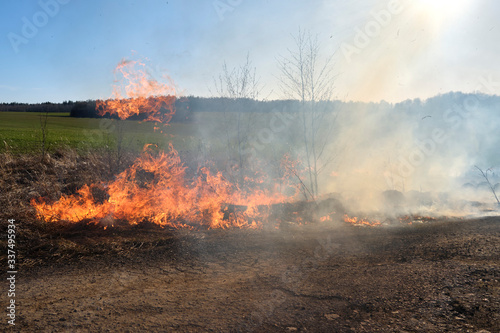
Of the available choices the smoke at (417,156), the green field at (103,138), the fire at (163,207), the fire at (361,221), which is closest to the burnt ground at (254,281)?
the fire at (163,207)

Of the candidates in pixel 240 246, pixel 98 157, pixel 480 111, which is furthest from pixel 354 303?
pixel 480 111

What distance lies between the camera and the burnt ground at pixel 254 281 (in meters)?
3.34

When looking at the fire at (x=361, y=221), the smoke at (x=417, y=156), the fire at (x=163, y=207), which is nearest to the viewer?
the fire at (x=163, y=207)

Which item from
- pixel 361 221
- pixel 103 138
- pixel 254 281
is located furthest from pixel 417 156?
pixel 103 138

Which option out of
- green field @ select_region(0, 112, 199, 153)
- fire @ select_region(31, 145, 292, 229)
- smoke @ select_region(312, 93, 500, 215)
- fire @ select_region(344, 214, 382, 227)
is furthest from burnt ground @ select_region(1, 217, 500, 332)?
green field @ select_region(0, 112, 199, 153)

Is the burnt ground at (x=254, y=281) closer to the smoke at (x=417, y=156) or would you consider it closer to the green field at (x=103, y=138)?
the smoke at (x=417, y=156)

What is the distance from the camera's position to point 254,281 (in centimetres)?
451

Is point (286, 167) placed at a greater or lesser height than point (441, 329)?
greater

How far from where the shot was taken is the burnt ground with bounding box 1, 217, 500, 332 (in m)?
3.34

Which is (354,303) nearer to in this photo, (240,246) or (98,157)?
(240,246)

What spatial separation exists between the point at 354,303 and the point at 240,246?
2.88 metres

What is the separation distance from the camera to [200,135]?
738 inches

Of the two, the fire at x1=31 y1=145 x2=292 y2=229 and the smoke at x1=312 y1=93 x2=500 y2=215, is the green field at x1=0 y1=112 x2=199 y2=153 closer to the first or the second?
the fire at x1=31 y1=145 x2=292 y2=229

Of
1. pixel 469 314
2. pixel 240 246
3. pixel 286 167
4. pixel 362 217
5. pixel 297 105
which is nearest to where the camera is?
pixel 469 314
